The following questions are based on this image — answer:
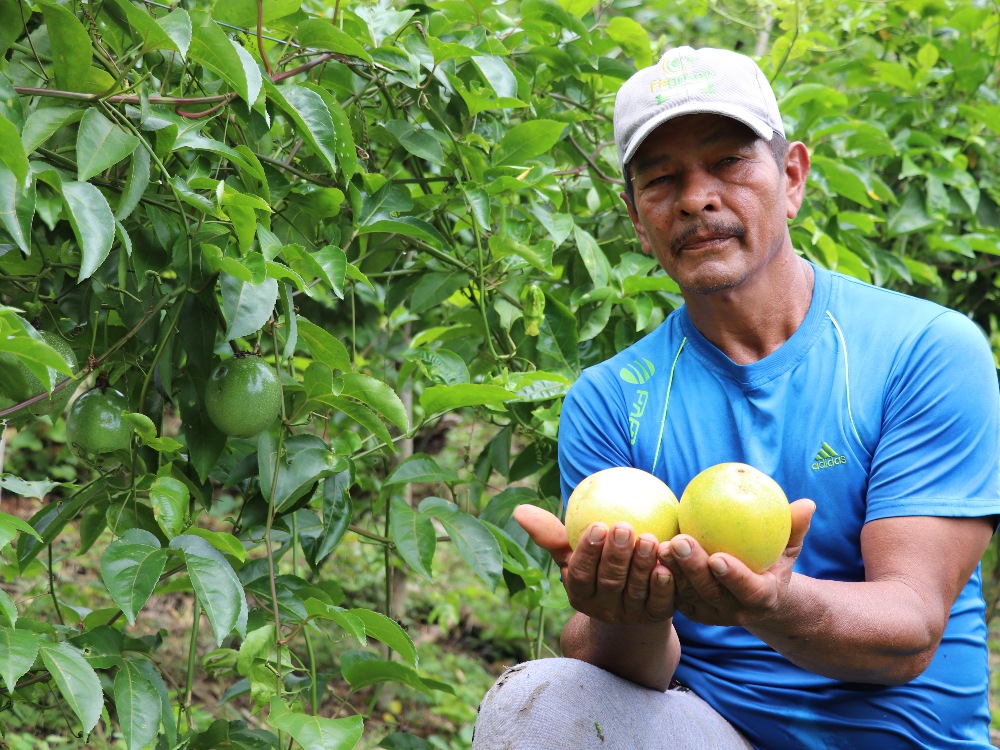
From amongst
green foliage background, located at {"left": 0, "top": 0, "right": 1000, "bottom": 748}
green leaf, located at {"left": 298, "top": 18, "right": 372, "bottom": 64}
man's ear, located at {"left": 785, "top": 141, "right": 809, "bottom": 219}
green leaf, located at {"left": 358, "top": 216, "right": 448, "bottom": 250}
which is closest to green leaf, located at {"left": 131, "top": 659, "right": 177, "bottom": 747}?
green foliage background, located at {"left": 0, "top": 0, "right": 1000, "bottom": 748}

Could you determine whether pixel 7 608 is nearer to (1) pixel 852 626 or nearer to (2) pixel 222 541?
(2) pixel 222 541

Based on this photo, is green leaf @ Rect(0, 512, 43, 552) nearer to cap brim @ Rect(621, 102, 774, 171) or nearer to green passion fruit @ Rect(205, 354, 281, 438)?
green passion fruit @ Rect(205, 354, 281, 438)

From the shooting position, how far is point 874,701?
1.53 meters

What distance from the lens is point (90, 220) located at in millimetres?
1383

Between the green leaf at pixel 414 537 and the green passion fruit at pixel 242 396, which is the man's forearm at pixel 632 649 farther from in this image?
the green passion fruit at pixel 242 396

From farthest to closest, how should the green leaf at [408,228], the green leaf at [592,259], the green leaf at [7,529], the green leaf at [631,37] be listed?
the green leaf at [631,37] → the green leaf at [592,259] → the green leaf at [408,228] → the green leaf at [7,529]

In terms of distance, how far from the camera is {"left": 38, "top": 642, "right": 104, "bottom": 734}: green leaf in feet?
4.52

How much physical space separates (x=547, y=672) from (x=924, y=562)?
546mm

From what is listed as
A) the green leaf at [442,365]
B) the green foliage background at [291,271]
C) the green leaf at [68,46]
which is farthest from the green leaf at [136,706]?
the green leaf at [68,46]

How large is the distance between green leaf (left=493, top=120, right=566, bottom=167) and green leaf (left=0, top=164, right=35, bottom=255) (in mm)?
978

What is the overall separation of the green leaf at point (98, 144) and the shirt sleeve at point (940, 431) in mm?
1148

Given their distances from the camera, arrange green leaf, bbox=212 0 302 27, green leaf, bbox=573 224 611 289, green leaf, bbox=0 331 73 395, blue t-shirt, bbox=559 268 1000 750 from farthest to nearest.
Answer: green leaf, bbox=573 224 611 289
green leaf, bbox=212 0 302 27
blue t-shirt, bbox=559 268 1000 750
green leaf, bbox=0 331 73 395

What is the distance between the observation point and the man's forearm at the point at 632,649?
1539mm

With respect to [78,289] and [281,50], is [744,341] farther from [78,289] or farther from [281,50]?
[78,289]
